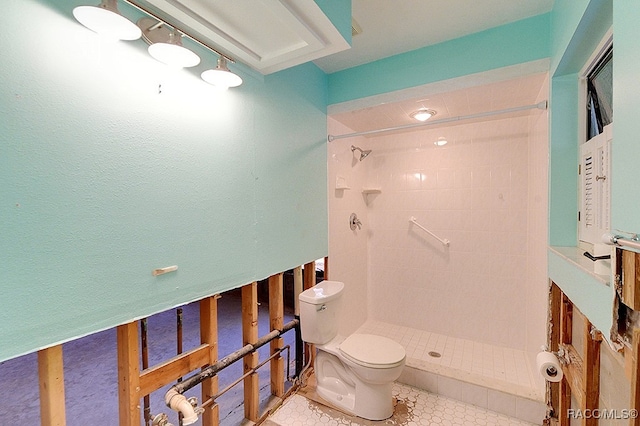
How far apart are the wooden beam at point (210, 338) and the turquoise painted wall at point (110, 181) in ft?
0.40

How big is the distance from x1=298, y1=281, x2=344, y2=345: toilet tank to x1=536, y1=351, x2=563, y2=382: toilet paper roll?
1.26 m

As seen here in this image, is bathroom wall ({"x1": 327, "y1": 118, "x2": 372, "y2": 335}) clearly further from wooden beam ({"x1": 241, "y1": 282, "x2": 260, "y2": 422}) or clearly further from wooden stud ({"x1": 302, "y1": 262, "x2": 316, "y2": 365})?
wooden beam ({"x1": 241, "y1": 282, "x2": 260, "y2": 422})

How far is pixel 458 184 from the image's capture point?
9.18 feet

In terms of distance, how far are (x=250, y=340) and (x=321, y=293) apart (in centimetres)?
58

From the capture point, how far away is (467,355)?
2482 millimetres

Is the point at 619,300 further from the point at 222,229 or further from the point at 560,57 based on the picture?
the point at 222,229

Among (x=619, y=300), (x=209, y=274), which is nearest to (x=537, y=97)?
(x=619, y=300)

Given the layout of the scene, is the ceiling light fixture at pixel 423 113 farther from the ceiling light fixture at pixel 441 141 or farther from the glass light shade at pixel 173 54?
the glass light shade at pixel 173 54

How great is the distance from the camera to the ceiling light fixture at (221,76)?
1262mm

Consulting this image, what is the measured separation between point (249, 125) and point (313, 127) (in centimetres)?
71

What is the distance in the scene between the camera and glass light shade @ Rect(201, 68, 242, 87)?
4.16 ft

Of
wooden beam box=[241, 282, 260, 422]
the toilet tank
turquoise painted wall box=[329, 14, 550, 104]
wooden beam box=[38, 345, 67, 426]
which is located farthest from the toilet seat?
turquoise painted wall box=[329, 14, 550, 104]

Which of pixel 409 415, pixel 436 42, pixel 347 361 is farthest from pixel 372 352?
pixel 436 42

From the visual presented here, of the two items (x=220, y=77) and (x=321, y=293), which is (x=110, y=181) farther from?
(x=321, y=293)
